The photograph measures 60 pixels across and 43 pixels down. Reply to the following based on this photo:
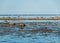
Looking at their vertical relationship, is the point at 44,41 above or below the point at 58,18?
above

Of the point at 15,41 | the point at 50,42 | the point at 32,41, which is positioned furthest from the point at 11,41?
the point at 50,42

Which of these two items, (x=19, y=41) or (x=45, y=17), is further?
(x=45, y=17)

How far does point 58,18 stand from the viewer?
114 feet

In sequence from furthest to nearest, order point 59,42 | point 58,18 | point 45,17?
1. point 45,17
2. point 58,18
3. point 59,42

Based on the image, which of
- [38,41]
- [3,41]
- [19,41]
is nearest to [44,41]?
[38,41]

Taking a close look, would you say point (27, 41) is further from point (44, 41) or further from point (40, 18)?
point (40, 18)

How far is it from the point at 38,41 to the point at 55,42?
99 cm

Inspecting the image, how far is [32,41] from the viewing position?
13117 mm

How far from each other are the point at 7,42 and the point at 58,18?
22.7 meters

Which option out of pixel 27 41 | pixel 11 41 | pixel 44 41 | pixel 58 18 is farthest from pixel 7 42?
pixel 58 18

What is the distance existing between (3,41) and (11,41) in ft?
1.53

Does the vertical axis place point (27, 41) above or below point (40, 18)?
above

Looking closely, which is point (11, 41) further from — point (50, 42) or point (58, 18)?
point (58, 18)

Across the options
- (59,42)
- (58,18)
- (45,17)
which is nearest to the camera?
(59,42)
